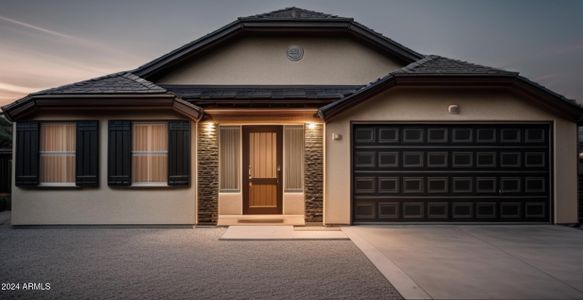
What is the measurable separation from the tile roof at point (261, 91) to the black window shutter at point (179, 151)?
988 millimetres

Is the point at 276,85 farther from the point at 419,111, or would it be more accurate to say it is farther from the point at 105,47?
the point at 105,47

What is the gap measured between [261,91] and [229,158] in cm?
238

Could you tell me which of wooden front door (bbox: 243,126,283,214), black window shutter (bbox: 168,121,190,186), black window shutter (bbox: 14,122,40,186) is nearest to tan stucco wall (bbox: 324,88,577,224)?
wooden front door (bbox: 243,126,283,214)

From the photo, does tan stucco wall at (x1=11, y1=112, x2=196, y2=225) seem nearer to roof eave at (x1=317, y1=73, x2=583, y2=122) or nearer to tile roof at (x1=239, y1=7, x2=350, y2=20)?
roof eave at (x1=317, y1=73, x2=583, y2=122)

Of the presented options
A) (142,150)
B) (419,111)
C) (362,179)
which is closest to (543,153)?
(419,111)

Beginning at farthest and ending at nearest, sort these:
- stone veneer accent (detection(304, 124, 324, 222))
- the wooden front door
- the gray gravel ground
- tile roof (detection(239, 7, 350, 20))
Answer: tile roof (detection(239, 7, 350, 20)) → the wooden front door → stone veneer accent (detection(304, 124, 324, 222)) → the gray gravel ground

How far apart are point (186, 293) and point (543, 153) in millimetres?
9526

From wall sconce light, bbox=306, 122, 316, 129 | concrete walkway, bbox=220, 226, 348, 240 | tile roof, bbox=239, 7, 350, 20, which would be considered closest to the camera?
concrete walkway, bbox=220, 226, 348, 240

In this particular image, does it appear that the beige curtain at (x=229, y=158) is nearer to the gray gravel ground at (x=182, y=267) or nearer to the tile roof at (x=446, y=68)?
the gray gravel ground at (x=182, y=267)

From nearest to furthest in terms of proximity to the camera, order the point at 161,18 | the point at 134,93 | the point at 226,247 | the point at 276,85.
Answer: the point at 226,247
the point at 134,93
the point at 276,85
the point at 161,18

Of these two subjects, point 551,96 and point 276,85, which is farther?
point 276,85

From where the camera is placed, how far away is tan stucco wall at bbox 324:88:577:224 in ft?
31.1

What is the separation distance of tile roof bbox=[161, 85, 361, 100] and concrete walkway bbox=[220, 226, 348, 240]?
338cm

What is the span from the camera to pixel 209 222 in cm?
955
